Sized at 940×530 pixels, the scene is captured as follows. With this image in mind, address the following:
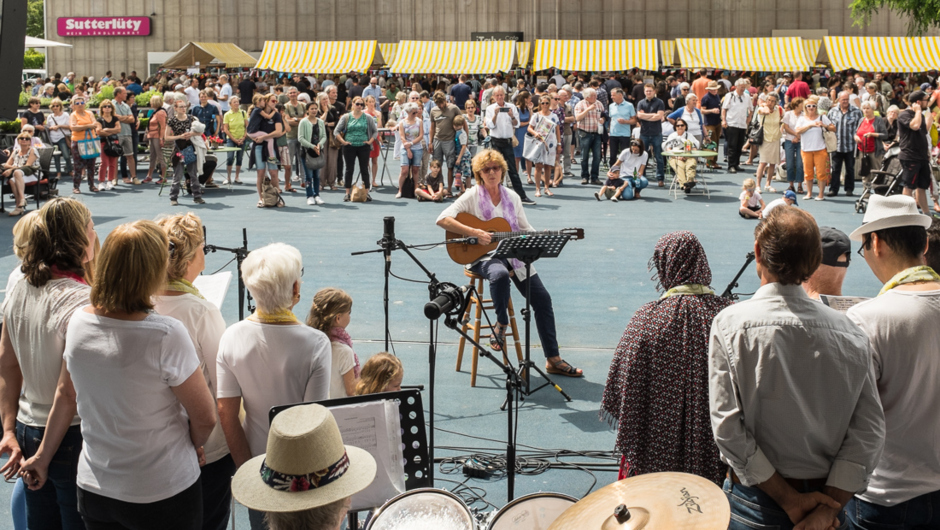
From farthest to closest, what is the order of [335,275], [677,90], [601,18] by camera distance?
[601,18] < [677,90] < [335,275]

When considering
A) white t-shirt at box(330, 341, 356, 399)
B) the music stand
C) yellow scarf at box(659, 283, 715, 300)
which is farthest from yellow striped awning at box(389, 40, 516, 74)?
yellow scarf at box(659, 283, 715, 300)

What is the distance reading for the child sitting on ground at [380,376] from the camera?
450cm

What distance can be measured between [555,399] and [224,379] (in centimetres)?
334

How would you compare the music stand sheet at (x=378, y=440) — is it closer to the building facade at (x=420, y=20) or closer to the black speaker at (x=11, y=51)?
the black speaker at (x=11, y=51)

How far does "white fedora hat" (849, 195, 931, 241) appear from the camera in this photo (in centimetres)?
330

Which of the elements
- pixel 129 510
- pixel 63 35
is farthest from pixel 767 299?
pixel 63 35

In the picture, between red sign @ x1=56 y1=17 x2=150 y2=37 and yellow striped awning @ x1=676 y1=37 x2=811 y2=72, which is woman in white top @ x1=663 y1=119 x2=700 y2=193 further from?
red sign @ x1=56 y1=17 x2=150 y2=37

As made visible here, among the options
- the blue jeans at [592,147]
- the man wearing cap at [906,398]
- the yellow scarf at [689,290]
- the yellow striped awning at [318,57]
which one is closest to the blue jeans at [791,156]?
the blue jeans at [592,147]

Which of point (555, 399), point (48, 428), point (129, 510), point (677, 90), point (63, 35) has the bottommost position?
point (555, 399)

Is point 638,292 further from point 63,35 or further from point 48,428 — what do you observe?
point 63,35

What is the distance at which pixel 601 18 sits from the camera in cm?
3991

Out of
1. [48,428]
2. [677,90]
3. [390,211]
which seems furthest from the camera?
[677,90]

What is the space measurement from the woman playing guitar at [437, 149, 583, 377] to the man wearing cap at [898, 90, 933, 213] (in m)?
8.77

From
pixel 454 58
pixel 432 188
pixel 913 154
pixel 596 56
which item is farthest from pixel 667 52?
pixel 913 154
